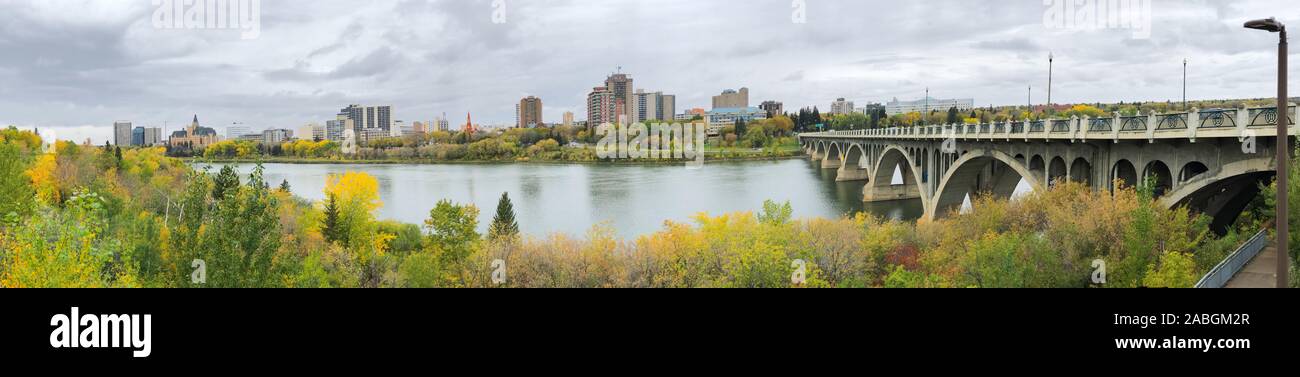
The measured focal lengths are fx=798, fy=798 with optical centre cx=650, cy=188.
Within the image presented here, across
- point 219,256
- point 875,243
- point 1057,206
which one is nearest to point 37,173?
point 219,256

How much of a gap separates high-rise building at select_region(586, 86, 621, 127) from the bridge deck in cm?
12985

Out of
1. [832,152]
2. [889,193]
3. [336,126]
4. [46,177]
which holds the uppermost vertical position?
[336,126]

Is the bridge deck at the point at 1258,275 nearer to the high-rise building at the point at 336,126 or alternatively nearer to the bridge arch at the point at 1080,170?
the bridge arch at the point at 1080,170

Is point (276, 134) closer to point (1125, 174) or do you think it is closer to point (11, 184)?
point (11, 184)

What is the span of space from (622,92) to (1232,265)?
148481mm

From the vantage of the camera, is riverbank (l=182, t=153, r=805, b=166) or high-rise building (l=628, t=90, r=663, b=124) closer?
riverbank (l=182, t=153, r=805, b=166)

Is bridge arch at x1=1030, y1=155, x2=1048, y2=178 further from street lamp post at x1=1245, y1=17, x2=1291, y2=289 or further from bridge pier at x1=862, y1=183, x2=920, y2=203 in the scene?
bridge pier at x1=862, y1=183, x2=920, y2=203

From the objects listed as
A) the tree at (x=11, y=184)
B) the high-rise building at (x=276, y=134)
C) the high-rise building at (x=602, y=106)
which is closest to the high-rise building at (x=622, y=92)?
the high-rise building at (x=602, y=106)

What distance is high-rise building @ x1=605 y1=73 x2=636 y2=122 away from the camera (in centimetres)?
14988

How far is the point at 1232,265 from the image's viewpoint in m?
10.3

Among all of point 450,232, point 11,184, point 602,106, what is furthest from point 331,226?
point 602,106

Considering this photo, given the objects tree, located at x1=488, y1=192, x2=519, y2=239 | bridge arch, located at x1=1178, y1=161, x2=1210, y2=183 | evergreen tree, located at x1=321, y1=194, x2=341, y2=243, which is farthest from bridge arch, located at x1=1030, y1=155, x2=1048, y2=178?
evergreen tree, located at x1=321, y1=194, x2=341, y2=243

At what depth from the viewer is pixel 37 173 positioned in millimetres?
36281
